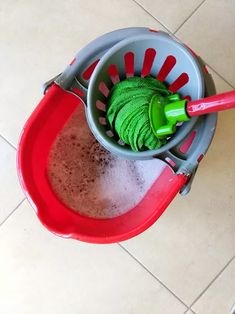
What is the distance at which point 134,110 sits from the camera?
87cm

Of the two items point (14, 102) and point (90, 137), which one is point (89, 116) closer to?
point (90, 137)

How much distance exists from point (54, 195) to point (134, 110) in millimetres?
231

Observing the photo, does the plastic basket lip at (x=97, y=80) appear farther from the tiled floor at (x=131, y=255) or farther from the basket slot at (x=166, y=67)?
the tiled floor at (x=131, y=255)

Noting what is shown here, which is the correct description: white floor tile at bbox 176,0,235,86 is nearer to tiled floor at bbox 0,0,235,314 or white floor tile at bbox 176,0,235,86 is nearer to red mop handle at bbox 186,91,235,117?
tiled floor at bbox 0,0,235,314

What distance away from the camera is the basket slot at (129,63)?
92 cm

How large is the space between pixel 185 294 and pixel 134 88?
1.51ft

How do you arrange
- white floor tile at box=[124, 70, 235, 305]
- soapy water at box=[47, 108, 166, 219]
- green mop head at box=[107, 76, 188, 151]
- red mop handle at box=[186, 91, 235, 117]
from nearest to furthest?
red mop handle at box=[186, 91, 235, 117] → green mop head at box=[107, 76, 188, 151] → soapy water at box=[47, 108, 166, 219] → white floor tile at box=[124, 70, 235, 305]

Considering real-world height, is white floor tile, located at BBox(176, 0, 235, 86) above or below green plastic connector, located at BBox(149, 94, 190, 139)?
above

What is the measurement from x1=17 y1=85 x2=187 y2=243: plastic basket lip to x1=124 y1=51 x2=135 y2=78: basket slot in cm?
11

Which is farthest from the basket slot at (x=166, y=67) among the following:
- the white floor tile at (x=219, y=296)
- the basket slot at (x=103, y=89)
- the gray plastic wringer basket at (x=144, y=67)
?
the white floor tile at (x=219, y=296)

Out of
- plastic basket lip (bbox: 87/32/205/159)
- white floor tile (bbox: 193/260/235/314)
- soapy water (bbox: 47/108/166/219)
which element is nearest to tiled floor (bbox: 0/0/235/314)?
white floor tile (bbox: 193/260/235/314)

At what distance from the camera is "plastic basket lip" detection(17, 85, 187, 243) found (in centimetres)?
90

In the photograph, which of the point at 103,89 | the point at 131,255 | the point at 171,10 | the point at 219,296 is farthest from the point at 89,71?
the point at 219,296

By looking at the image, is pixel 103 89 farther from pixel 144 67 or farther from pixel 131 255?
pixel 131 255
